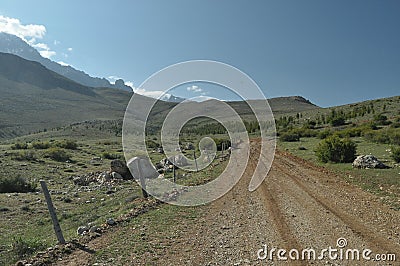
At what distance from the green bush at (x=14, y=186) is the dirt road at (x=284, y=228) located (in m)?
13.4

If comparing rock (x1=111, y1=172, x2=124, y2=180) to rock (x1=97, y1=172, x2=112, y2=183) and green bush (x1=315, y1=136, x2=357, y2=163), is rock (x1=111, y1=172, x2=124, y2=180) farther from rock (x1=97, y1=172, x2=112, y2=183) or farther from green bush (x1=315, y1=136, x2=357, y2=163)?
green bush (x1=315, y1=136, x2=357, y2=163)

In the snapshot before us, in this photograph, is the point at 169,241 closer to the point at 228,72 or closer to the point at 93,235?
the point at 93,235

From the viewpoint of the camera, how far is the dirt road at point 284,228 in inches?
267

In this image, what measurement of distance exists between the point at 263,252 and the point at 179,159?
20.3 m

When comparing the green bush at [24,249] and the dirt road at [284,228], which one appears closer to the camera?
the dirt road at [284,228]

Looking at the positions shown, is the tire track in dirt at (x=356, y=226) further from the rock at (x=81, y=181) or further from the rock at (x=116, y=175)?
the rock at (x=81, y=181)

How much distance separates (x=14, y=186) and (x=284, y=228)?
1737 cm

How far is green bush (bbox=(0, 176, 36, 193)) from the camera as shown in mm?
18906

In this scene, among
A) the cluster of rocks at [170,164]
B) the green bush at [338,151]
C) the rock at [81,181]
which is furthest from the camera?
the cluster of rocks at [170,164]

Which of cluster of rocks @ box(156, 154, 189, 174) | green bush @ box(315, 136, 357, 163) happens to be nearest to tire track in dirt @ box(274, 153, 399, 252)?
green bush @ box(315, 136, 357, 163)

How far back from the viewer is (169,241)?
315 inches

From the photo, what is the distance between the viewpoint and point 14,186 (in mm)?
19000

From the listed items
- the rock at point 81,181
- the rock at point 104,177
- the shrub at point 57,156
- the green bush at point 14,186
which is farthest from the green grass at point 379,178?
the shrub at point 57,156

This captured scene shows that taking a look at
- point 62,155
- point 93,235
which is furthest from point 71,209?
point 62,155
